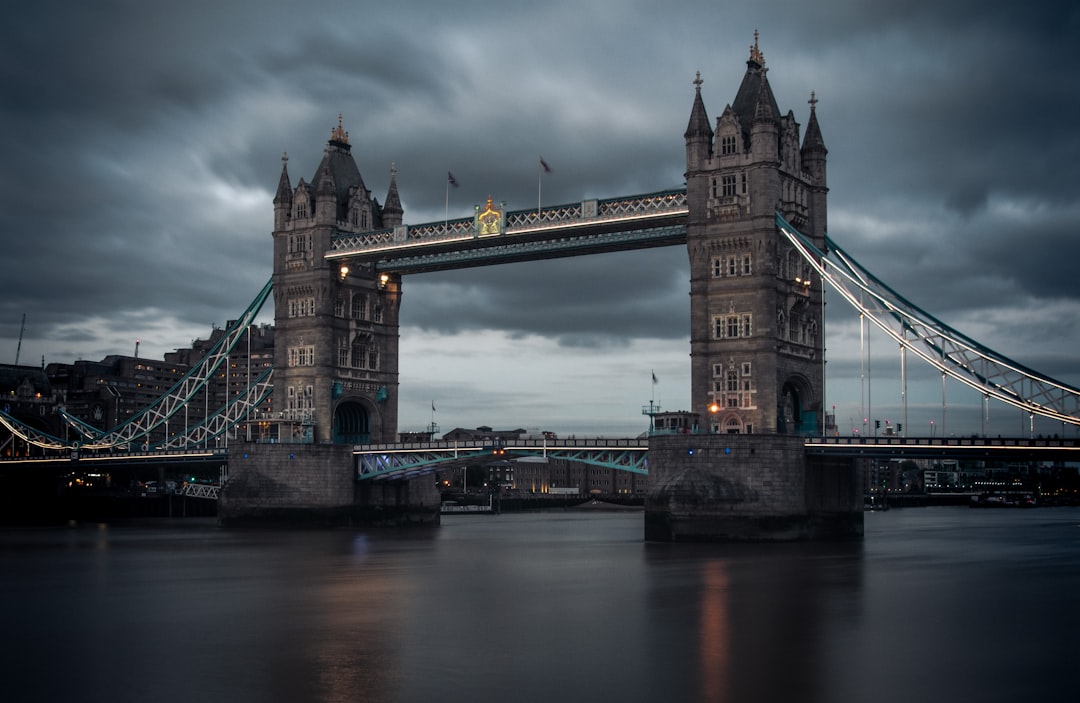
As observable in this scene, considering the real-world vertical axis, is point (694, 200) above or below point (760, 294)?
above

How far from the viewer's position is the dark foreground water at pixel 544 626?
2658cm

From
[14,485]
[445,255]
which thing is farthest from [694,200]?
[14,485]

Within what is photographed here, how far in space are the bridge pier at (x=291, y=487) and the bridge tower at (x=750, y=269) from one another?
27.5 metres

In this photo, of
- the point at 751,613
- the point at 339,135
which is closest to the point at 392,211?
the point at 339,135

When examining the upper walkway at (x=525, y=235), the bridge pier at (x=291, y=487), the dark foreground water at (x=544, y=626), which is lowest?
the dark foreground water at (x=544, y=626)

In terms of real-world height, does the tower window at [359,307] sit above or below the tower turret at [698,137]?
below

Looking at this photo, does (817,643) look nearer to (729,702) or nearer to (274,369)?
(729,702)

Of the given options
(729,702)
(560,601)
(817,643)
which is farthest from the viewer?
(560,601)

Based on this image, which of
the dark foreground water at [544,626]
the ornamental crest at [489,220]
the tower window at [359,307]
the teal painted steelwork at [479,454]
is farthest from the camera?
the tower window at [359,307]

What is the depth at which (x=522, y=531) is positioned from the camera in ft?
310

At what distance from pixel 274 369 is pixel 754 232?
3933 cm

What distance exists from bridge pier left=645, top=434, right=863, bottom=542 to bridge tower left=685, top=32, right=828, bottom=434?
12.1ft

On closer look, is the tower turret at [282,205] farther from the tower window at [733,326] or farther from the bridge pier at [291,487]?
the tower window at [733,326]

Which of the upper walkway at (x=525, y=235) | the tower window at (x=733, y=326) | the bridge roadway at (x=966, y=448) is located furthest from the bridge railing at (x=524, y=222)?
the bridge roadway at (x=966, y=448)
